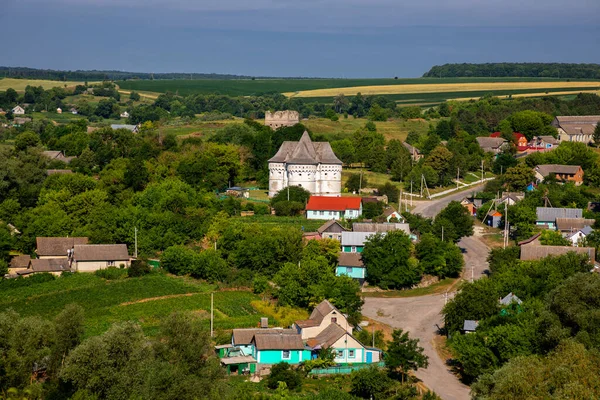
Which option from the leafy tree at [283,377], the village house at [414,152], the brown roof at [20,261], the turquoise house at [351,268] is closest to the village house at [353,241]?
the turquoise house at [351,268]

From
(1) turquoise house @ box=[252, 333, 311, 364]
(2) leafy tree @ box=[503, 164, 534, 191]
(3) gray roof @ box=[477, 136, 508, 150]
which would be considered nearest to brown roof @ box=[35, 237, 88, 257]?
(1) turquoise house @ box=[252, 333, 311, 364]

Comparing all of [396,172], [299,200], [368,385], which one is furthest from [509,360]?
[396,172]

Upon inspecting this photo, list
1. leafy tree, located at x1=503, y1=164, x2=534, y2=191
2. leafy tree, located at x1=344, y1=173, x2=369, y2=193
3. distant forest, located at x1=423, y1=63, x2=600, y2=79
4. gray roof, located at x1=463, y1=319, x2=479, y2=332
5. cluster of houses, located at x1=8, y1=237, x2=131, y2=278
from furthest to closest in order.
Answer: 1. distant forest, located at x1=423, y1=63, x2=600, y2=79
2. leafy tree, located at x1=503, y1=164, x2=534, y2=191
3. leafy tree, located at x1=344, y1=173, x2=369, y2=193
4. cluster of houses, located at x1=8, y1=237, x2=131, y2=278
5. gray roof, located at x1=463, y1=319, x2=479, y2=332

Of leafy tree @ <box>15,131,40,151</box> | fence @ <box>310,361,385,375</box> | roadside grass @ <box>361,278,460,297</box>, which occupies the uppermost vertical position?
leafy tree @ <box>15,131,40,151</box>

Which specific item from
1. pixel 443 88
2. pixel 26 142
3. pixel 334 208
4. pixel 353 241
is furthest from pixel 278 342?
pixel 443 88

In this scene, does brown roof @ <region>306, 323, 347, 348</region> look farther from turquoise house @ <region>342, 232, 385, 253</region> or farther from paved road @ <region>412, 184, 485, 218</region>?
paved road @ <region>412, 184, 485, 218</region>

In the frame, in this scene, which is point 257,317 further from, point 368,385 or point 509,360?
point 509,360

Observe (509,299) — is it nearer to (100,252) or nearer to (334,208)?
(334,208)
